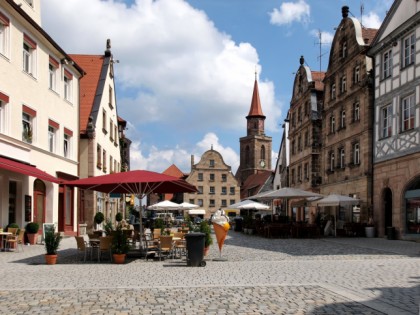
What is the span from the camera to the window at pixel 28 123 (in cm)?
2111

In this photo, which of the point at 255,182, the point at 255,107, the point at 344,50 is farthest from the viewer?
the point at 255,107

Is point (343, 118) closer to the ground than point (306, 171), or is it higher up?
higher up

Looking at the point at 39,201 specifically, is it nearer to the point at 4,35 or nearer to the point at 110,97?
the point at 4,35

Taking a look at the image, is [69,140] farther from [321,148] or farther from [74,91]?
[321,148]

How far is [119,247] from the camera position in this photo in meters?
14.5

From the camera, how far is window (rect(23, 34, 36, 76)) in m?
21.4

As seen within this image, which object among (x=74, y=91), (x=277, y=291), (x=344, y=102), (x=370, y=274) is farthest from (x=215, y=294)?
(x=344, y=102)

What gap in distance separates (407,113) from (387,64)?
3.53 meters

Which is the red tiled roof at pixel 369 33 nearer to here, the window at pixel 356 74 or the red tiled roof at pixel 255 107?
the window at pixel 356 74

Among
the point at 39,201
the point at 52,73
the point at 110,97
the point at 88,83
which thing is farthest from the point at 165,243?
the point at 110,97

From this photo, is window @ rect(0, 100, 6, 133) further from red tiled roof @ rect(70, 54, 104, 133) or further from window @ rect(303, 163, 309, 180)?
window @ rect(303, 163, 309, 180)

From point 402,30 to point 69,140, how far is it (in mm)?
17832

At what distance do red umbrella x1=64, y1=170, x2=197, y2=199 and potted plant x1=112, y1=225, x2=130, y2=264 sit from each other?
1.50 meters

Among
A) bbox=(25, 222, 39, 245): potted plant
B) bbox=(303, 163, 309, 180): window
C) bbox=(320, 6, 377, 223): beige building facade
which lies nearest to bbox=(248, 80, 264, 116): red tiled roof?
bbox=(303, 163, 309, 180): window
